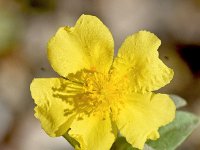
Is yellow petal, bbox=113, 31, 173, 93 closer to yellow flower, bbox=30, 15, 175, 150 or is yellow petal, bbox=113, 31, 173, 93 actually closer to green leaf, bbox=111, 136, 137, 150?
yellow flower, bbox=30, 15, 175, 150

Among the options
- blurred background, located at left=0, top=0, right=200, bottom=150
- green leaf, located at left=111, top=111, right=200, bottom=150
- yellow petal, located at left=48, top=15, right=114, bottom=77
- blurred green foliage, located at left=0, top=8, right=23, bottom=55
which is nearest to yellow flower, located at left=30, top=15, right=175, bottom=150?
yellow petal, located at left=48, top=15, right=114, bottom=77

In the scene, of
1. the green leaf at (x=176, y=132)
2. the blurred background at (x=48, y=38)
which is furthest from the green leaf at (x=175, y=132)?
the blurred background at (x=48, y=38)

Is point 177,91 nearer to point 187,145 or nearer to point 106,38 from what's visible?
point 187,145

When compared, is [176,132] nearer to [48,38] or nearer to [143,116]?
[143,116]

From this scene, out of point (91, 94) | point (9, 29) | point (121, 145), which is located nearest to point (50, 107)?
point (91, 94)

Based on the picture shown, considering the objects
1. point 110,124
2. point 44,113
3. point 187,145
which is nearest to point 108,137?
point 110,124

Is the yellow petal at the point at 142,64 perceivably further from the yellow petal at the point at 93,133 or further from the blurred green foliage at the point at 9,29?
the blurred green foliage at the point at 9,29
